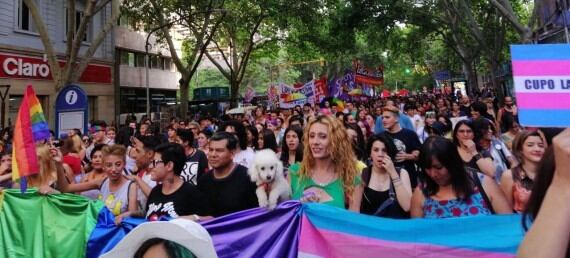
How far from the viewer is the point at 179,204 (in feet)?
12.4

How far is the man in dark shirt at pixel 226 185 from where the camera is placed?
12.3 feet

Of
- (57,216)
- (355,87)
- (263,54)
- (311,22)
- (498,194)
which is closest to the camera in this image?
(498,194)

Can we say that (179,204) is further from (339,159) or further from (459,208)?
(459,208)

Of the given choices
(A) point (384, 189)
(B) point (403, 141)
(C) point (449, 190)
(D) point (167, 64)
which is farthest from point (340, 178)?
(D) point (167, 64)

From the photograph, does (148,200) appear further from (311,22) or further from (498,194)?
(311,22)

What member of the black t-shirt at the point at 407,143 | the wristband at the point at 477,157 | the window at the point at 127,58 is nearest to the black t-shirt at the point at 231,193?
→ the black t-shirt at the point at 407,143

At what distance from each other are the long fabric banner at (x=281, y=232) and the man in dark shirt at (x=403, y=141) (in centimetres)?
166

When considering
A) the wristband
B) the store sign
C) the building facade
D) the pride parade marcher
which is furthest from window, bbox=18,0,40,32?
the pride parade marcher

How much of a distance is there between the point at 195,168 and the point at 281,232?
237cm

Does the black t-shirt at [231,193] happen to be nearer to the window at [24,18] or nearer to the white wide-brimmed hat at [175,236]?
the white wide-brimmed hat at [175,236]

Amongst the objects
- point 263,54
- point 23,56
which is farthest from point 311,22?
point 23,56

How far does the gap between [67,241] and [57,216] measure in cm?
29

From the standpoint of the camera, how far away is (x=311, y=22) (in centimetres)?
2153

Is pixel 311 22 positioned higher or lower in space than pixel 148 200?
higher
